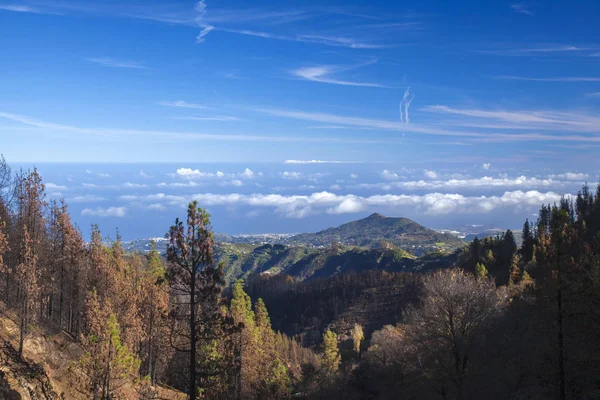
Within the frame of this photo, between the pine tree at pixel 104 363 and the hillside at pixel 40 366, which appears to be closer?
the hillside at pixel 40 366

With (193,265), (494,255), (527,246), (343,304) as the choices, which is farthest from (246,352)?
(343,304)

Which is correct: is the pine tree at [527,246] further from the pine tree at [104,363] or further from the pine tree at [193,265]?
the pine tree at [193,265]

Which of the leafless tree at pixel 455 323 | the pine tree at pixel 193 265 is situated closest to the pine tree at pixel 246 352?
the leafless tree at pixel 455 323

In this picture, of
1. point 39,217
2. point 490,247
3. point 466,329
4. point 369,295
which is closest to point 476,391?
point 466,329

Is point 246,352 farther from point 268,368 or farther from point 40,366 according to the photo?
point 40,366

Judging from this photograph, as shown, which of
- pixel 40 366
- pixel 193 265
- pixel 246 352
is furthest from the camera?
pixel 246 352

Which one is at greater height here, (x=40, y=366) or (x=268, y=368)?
(x=40, y=366)

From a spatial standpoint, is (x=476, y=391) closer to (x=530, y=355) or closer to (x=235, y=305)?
(x=530, y=355)

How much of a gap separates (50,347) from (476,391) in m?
30.9

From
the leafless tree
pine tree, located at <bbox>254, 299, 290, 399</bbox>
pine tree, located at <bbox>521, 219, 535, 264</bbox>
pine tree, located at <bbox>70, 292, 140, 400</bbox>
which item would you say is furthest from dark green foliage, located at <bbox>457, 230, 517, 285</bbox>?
pine tree, located at <bbox>70, 292, 140, 400</bbox>

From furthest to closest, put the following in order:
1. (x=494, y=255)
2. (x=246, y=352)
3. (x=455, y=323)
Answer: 1. (x=494, y=255)
2. (x=246, y=352)
3. (x=455, y=323)

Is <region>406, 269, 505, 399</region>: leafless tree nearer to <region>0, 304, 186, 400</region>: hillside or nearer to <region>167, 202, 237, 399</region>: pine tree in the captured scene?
<region>167, 202, 237, 399</region>: pine tree

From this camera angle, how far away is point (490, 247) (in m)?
141

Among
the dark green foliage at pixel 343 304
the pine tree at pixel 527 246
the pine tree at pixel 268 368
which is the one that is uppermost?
the pine tree at pixel 527 246
